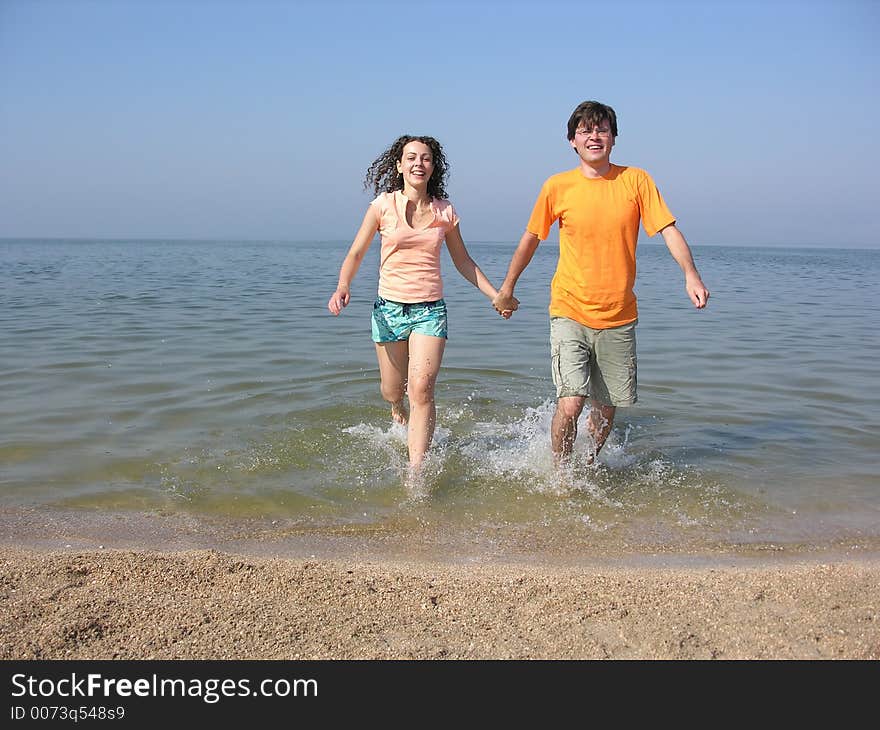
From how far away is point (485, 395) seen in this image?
7812 millimetres

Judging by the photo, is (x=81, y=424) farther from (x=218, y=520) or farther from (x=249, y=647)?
(x=249, y=647)

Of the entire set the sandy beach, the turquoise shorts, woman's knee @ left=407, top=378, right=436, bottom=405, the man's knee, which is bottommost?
the sandy beach

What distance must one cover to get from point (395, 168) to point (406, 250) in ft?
2.03

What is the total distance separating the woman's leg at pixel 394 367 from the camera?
17.1ft

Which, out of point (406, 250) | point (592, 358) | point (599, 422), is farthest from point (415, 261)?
point (599, 422)

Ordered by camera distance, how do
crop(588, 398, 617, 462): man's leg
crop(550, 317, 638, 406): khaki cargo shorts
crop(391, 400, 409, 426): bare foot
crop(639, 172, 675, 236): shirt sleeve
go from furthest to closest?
crop(391, 400, 409, 426): bare foot < crop(588, 398, 617, 462): man's leg < crop(550, 317, 638, 406): khaki cargo shorts < crop(639, 172, 675, 236): shirt sleeve

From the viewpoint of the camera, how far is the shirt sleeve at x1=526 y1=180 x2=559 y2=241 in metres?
A: 4.73

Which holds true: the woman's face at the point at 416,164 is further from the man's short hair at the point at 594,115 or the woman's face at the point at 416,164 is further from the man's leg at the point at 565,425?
the man's leg at the point at 565,425

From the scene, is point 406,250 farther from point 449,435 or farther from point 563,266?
point 449,435

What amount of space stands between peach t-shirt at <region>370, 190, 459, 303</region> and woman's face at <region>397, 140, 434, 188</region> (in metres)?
0.14

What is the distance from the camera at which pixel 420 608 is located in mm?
3252

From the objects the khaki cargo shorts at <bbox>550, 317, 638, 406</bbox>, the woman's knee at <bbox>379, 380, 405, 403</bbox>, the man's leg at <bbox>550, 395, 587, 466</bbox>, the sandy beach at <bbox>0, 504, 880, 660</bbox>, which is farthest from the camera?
the woman's knee at <bbox>379, 380, 405, 403</bbox>

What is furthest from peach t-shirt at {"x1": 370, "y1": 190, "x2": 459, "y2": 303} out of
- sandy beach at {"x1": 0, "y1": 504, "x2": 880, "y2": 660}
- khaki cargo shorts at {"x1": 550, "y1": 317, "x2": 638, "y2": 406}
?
sandy beach at {"x1": 0, "y1": 504, "x2": 880, "y2": 660}

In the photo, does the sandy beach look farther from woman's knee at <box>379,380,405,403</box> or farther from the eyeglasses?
the eyeglasses
